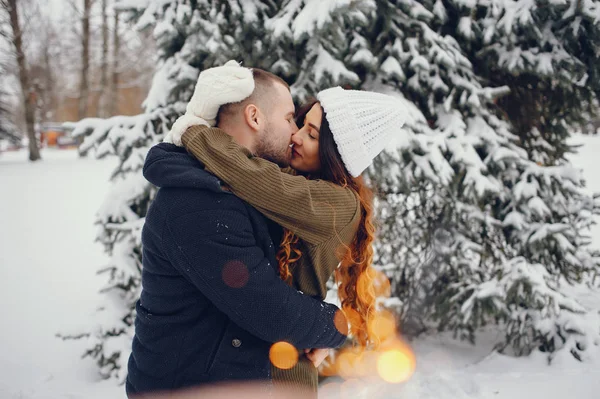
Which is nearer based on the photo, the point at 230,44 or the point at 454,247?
the point at 230,44

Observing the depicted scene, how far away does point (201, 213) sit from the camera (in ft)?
4.57

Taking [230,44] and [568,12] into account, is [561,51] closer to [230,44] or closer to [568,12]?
[568,12]

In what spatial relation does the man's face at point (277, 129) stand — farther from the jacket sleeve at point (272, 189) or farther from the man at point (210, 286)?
the jacket sleeve at point (272, 189)

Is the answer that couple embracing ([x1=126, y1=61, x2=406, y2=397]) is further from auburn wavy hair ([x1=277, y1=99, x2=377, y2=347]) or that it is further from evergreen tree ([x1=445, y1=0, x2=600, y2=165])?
evergreen tree ([x1=445, y1=0, x2=600, y2=165])

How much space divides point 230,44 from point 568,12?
2.77 meters

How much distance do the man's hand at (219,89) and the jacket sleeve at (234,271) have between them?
50cm

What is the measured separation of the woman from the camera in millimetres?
1471

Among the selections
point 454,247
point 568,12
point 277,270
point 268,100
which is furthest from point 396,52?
point 277,270

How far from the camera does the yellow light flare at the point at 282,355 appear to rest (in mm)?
1559

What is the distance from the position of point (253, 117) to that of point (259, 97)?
0.10 meters

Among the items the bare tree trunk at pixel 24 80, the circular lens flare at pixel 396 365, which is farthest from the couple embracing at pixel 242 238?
the bare tree trunk at pixel 24 80

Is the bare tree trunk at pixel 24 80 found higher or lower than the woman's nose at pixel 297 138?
lower

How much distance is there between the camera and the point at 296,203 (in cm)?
149

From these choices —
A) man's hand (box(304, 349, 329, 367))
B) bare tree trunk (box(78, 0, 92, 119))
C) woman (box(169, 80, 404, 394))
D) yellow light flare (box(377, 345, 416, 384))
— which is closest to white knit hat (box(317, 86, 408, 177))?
woman (box(169, 80, 404, 394))
